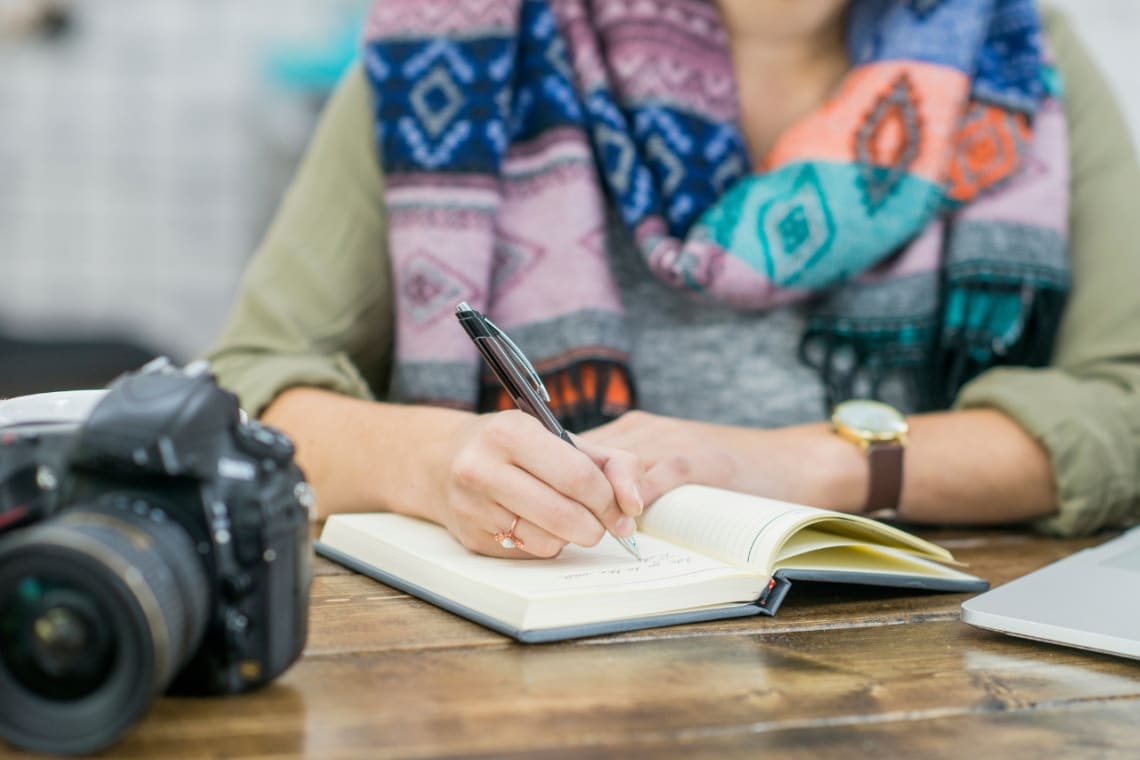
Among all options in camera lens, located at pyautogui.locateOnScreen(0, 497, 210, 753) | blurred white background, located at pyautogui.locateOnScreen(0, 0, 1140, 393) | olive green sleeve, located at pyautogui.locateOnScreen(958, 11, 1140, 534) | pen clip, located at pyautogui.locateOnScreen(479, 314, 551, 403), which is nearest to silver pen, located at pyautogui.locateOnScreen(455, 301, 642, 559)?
pen clip, located at pyautogui.locateOnScreen(479, 314, 551, 403)

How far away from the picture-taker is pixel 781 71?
1.28 meters

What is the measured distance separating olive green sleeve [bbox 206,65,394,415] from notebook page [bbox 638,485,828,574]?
414 millimetres

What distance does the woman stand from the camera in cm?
109

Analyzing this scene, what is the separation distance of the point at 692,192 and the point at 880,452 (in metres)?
0.37

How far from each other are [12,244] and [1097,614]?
111 inches

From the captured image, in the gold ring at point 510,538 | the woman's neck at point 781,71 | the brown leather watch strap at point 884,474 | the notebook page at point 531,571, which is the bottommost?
the brown leather watch strap at point 884,474

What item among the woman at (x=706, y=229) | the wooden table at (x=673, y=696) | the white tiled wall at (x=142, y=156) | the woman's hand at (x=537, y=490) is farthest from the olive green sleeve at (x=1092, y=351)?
the white tiled wall at (x=142, y=156)

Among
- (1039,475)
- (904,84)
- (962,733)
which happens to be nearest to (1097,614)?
(962,733)

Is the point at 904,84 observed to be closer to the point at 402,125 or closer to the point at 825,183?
the point at 825,183

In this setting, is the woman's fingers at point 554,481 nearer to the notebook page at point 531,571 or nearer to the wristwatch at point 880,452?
the notebook page at point 531,571

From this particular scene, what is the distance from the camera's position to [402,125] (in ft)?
3.64

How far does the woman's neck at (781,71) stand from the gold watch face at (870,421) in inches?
15.9

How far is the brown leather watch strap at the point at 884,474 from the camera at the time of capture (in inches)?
36.7

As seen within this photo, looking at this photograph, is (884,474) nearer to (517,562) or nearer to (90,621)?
(517,562)
